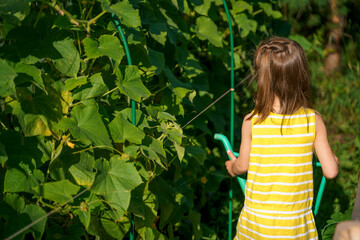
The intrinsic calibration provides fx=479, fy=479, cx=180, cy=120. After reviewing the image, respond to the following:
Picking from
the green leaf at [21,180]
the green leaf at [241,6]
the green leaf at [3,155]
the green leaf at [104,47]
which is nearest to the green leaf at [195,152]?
the green leaf at [104,47]

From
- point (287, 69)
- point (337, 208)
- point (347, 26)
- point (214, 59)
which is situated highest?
point (287, 69)

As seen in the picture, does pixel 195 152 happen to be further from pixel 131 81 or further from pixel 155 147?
pixel 131 81

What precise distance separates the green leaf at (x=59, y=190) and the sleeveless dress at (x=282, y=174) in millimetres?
686

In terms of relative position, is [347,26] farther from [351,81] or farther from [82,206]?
[82,206]

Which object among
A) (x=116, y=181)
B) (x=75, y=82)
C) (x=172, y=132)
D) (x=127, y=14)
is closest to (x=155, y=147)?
(x=172, y=132)

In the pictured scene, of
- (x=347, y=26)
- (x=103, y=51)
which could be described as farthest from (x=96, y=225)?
(x=347, y=26)

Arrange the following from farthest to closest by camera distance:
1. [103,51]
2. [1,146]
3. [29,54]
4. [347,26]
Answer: [347,26] < [103,51] < [29,54] < [1,146]

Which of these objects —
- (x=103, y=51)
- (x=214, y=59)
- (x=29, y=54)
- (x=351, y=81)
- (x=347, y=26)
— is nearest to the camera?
(x=29, y=54)

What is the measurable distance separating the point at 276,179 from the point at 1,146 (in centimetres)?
98

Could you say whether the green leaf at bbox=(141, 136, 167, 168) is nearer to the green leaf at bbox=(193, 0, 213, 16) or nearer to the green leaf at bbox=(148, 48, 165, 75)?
the green leaf at bbox=(148, 48, 165, 75)

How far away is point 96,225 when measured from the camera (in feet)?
5.80

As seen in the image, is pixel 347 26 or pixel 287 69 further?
pixel 347 26

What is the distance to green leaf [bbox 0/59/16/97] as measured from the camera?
1430mm

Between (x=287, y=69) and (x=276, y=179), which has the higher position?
(x=287, y=69)
